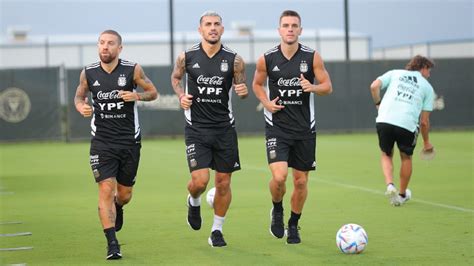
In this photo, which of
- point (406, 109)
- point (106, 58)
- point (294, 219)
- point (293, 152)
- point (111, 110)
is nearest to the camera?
point (106, 58)

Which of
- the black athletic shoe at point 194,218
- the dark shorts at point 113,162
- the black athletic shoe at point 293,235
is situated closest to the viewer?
the dark shorts at point 113,162

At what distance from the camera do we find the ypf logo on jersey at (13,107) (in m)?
30.4

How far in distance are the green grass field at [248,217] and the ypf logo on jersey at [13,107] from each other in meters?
8.74

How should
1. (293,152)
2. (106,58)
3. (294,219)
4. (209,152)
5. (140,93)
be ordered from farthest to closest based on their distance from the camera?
(293,152), (294,219), (209,152), (140,93), (106,58)

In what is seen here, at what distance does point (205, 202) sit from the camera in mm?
13938

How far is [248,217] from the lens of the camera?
1230 centimetres

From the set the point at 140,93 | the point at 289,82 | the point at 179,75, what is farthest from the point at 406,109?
the point at 140,93

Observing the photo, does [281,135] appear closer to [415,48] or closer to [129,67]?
[129,67]

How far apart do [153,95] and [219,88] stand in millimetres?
672

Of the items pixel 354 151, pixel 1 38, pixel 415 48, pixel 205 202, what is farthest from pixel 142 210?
pixel 1 38

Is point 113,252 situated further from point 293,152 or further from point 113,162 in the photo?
point 293,152

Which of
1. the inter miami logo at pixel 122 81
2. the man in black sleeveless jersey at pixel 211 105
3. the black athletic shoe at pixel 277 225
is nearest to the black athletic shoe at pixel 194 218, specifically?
the man in black sleeveless jersey at pixel 211 105

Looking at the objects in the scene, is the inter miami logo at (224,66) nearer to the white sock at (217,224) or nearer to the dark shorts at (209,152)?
the dark shorts at (209,152)

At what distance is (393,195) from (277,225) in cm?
315
